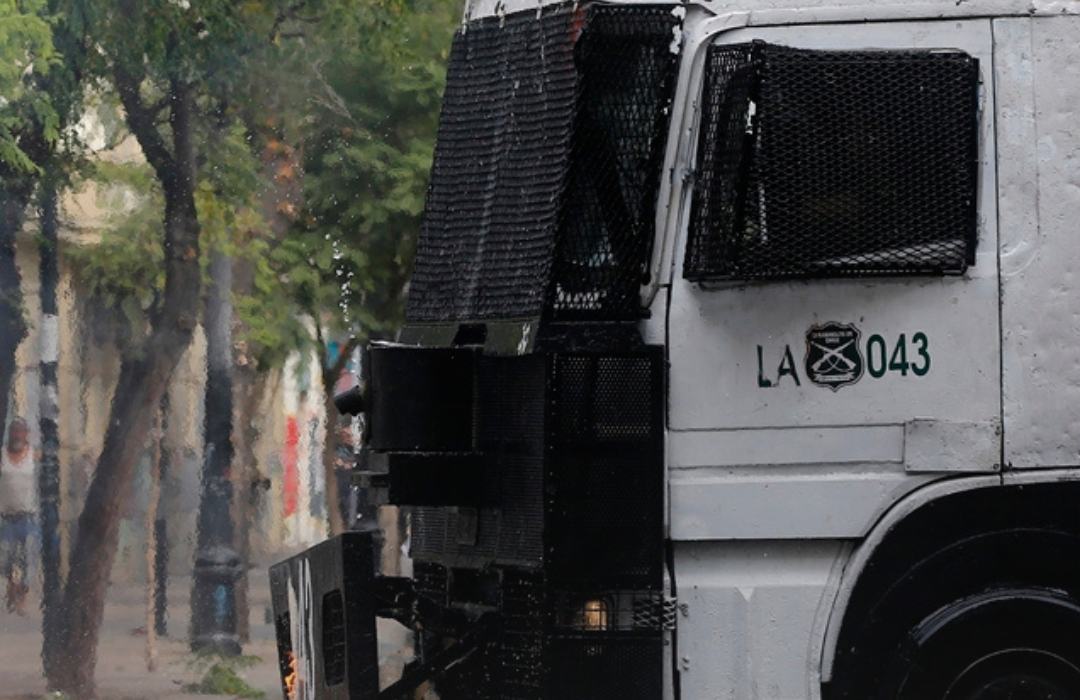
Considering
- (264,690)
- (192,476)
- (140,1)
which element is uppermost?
(140,1)

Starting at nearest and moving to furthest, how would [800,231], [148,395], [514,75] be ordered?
1. [800,231]
2. [514,75]
3. [148,395]

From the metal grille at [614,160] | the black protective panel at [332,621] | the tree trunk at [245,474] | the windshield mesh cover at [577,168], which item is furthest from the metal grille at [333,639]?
the tree trunk at [245,474]

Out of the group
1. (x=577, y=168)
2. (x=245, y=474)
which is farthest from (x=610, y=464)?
(x=245, y=474)

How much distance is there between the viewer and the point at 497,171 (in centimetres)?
699

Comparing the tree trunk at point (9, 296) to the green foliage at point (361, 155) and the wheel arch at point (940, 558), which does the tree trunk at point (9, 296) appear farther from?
the wheel arch at point (940, 558)

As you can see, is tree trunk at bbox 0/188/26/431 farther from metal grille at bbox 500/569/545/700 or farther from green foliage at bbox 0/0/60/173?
metal grille at bbox 500/569/545/700

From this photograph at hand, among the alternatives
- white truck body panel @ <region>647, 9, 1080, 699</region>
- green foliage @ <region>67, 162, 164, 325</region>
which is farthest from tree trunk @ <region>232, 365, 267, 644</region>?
white truck body panel @ <region>647, 9, 1080, 699</region>

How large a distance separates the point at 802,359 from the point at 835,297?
0.20m

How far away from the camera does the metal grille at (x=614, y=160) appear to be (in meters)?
6.63

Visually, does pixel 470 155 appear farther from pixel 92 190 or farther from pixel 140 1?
pixel 92 190

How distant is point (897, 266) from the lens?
644 centimetres

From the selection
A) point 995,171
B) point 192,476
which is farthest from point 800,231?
point 192,476

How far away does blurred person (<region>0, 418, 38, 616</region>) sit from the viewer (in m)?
20.7

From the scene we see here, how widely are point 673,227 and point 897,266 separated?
0.66 meters
